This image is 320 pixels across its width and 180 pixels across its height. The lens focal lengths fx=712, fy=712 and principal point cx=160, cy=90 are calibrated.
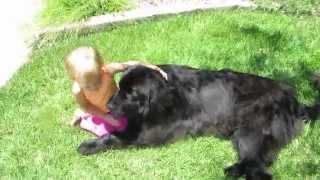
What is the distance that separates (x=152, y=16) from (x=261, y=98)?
2700 millimetres

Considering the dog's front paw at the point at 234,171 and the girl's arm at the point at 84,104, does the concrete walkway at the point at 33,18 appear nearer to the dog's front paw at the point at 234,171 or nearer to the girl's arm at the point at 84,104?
the girl's arm at the point at 84,104

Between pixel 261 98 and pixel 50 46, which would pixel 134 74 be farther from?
pixel 50 46

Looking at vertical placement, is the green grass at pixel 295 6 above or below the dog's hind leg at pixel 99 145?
above

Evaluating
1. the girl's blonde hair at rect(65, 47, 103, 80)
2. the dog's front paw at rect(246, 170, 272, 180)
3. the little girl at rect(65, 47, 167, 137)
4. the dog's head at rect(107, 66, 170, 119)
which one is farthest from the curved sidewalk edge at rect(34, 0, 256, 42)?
the dog's front paw at rect(246, 170, 272, 180)

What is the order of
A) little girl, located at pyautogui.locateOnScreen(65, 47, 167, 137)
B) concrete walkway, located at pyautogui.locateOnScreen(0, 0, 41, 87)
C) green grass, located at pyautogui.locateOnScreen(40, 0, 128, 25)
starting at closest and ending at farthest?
little girl, located at pyautogui.locateOnScreen(65, 47, 167, 137)
concrete walkway, located at pyautogui.locateOnScreen(0, 0, 41, 87)
green grass, located at pyautogui.locateOnScreen(40, 0, 128, 25)

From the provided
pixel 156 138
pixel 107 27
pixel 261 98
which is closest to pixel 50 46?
pixel 107 27

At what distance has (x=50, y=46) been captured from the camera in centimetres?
746

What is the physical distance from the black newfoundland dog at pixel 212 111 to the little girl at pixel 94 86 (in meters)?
0.13

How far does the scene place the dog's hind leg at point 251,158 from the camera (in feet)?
17.3

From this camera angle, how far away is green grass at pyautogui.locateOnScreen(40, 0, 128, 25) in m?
7.82

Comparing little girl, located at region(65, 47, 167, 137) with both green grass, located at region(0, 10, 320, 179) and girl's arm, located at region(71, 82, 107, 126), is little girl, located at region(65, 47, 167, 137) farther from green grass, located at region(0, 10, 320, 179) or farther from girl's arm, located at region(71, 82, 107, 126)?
green grass, located at region(0, 10, 320, 179)

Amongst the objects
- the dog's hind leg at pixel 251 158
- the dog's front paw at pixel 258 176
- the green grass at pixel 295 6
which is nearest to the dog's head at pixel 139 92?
the dog's hind leg at pixel 251 158

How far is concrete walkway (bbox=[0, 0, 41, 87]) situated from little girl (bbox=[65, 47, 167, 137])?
1431 mm

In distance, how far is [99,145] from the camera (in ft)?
18.6
